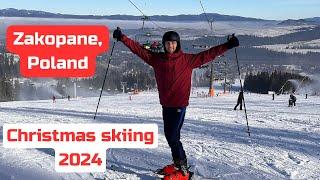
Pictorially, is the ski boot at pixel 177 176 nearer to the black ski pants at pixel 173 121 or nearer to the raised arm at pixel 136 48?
the black ski pants at pixel 173 121

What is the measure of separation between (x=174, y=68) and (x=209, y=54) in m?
0.47

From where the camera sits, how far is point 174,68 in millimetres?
5383

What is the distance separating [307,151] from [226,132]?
3.11 m

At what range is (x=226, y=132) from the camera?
11.0 metres

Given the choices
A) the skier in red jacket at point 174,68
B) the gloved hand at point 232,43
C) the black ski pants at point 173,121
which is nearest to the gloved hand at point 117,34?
the skier in red jacket at point 174,68

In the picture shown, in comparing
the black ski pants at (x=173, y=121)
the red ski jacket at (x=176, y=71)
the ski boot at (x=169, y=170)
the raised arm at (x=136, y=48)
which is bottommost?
the ski boot at (x=169, y=170)

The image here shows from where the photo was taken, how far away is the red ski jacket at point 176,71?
539cm

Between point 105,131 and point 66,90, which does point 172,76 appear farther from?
point 66,90
